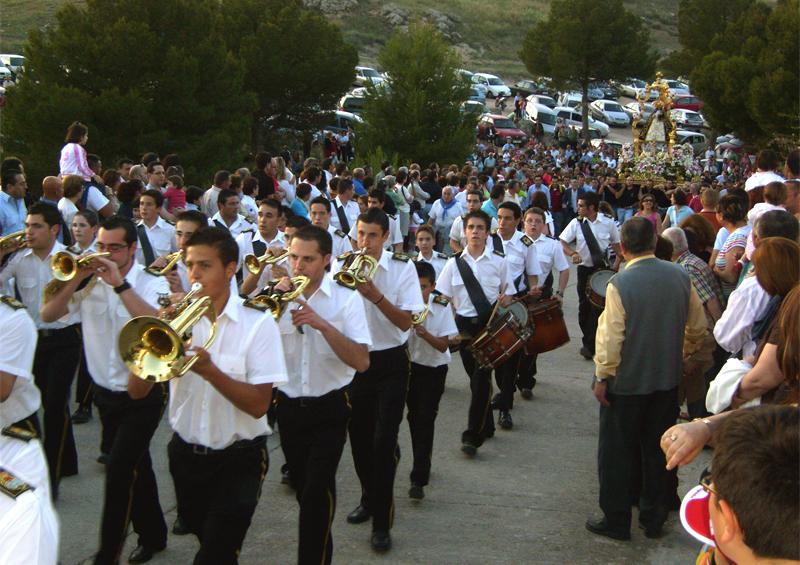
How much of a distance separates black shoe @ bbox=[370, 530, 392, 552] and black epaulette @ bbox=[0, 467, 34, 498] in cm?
355

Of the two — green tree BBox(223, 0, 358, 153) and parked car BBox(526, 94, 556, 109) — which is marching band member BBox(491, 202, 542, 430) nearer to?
green tree BBox(223, 0, 358, 153)

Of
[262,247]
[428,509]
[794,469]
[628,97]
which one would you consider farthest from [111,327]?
[628,97]

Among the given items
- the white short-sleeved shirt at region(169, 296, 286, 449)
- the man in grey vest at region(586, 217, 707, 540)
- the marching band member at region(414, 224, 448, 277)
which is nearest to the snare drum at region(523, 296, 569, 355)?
the marching band member at region(414, 224, 448, 277)

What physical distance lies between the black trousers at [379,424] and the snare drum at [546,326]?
2.28 meters

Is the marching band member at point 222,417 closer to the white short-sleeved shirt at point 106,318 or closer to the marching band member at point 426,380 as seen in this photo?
the white short-sleeved shirt at point 106,318

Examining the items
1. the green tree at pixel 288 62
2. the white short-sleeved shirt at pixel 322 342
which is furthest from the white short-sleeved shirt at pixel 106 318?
the green tree at pixel 288 62

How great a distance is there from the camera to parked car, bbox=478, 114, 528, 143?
42228mm

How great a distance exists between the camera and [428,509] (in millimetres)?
6891

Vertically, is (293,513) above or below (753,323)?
below

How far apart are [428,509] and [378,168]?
60.6ft

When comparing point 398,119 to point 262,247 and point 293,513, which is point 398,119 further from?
point 293,513

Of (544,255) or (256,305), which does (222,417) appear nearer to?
(256,305)

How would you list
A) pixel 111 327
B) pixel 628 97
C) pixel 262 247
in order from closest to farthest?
1. pixel 111 327
2. pixel 262 247
3. pixel 628 97

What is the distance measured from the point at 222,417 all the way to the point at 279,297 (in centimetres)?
75
